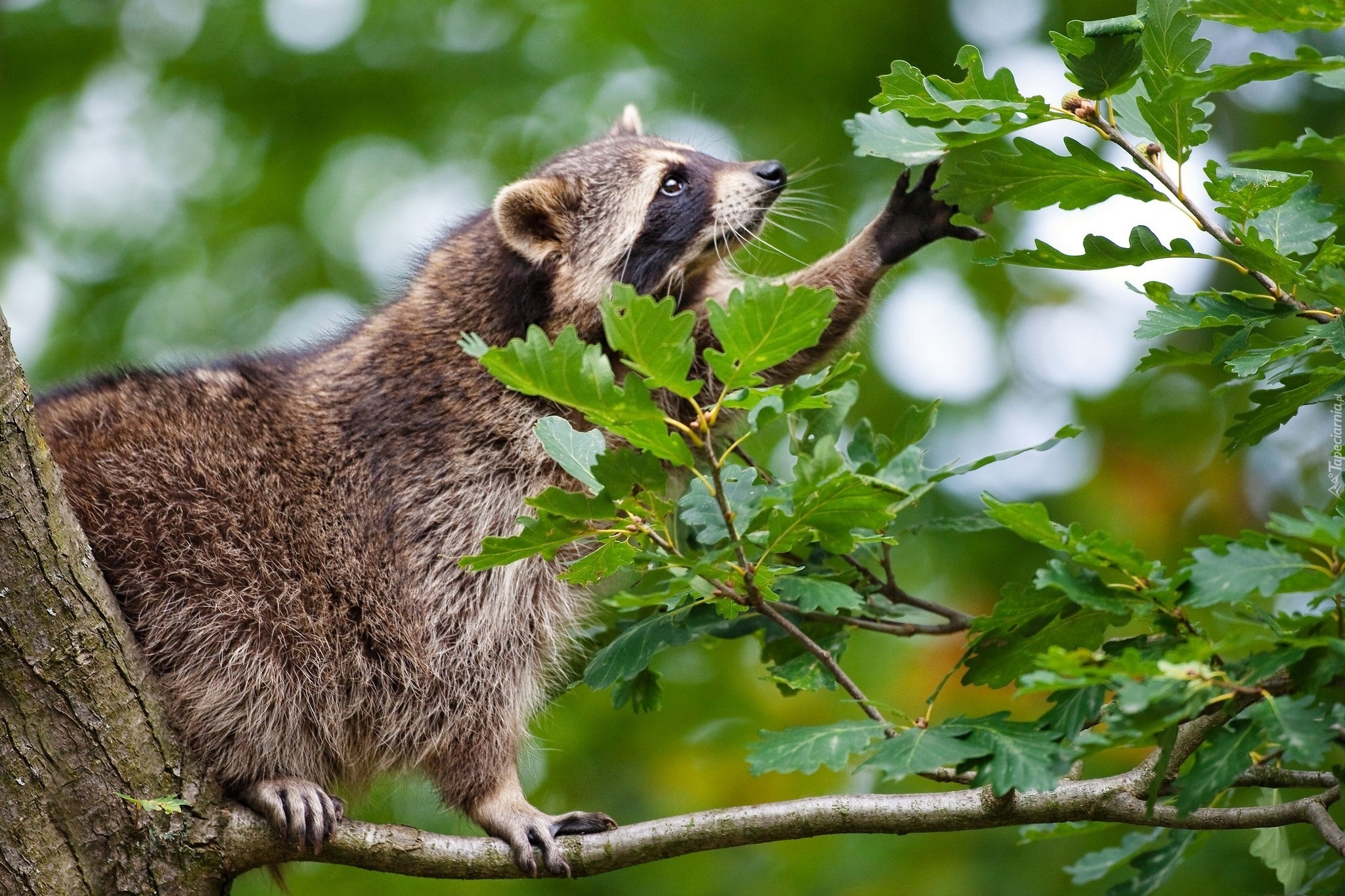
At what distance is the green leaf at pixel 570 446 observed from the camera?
2.57 metres

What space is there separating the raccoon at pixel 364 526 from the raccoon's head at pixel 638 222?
0.7 inches

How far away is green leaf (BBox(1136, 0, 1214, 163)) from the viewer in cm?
248

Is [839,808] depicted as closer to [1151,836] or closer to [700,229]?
[1151,836]

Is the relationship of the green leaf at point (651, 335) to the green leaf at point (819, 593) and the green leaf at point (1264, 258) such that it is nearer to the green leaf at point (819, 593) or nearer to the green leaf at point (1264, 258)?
the green leaf at point (819, 593)

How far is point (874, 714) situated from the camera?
2859 mm

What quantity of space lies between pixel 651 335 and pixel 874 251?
94.7 inches

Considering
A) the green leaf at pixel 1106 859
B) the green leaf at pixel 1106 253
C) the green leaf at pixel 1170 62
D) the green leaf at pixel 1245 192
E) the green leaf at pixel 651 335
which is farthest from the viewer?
the green leaf at pixel 1106 859

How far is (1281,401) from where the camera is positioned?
260 cm

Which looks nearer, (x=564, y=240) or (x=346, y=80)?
(x=564, y=240)

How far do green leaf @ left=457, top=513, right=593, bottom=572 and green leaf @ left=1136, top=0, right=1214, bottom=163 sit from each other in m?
1.39

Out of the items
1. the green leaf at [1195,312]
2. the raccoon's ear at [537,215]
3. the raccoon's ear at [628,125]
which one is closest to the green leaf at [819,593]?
the green leaf at [1195,312]

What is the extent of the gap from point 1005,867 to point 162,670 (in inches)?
134

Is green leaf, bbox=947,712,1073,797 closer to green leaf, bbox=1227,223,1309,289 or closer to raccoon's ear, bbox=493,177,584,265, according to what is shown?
green leaf, bbox=1227,223,1309,289

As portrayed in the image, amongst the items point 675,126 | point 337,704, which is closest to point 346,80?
point 675,126
